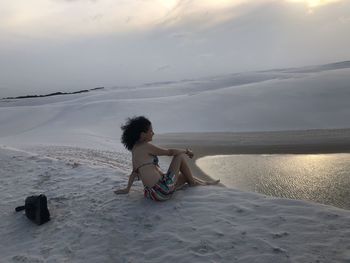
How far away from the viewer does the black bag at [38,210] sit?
5.44m

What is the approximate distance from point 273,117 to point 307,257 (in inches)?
498

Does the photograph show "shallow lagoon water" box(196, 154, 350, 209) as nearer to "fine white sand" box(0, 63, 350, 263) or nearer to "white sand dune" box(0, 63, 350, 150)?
"fine white sand" box(0, 63, 350, 263)

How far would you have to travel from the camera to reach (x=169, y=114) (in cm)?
1898

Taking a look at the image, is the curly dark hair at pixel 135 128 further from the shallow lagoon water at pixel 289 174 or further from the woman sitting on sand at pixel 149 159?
the shallow lagoon water at pixel 289 174

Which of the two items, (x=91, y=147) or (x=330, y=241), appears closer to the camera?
(x=330, y=241)

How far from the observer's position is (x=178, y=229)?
15.2ft

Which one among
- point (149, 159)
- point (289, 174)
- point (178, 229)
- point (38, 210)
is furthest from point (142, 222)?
point (289, 174)

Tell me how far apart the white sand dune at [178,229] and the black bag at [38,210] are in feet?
0.31

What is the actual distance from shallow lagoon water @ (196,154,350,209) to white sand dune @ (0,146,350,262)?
5.12 feet

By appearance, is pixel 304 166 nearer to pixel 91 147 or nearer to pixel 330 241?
pixel 330 241

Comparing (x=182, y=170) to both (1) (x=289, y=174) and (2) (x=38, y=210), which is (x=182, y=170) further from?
(1) (x=289, y=174)

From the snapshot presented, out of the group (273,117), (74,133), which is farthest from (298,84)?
(74,133)

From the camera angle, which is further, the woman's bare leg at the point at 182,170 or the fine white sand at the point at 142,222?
the woman's bare leg at the point at 182,170

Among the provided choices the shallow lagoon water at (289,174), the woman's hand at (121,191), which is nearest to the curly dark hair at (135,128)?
the woman's hand at (121,191)
